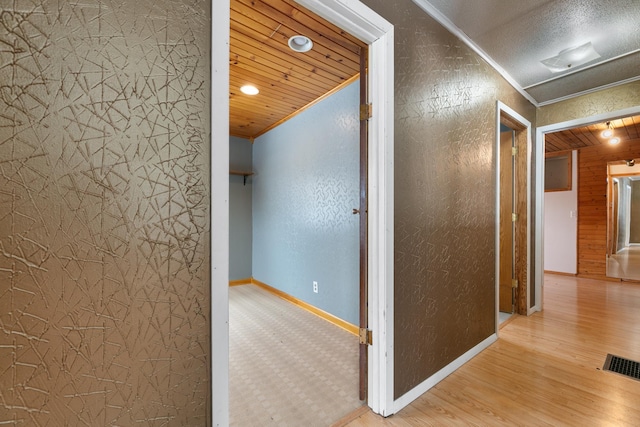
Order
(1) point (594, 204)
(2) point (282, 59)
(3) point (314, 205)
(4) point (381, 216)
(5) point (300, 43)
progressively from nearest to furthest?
1. (4) point (381, 216)
2. (5) point (300, 43)
3. (2) point (282, 59)
4. (3) point (314, 205)
5. (1) point (594, 204)

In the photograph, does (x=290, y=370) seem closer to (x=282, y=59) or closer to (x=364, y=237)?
(x=364, y=237)

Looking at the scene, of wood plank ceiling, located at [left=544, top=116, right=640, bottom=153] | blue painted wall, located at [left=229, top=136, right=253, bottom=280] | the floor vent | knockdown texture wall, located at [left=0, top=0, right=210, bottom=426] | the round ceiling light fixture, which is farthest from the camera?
blue painted wall, located at [left=229, top=136, right=253, bottom=280]

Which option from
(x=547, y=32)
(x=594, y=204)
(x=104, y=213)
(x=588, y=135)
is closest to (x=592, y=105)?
(x=547, y=32)

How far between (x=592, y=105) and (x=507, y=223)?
1.38 m

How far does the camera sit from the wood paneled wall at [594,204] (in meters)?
4.85

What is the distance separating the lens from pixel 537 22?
1.83m

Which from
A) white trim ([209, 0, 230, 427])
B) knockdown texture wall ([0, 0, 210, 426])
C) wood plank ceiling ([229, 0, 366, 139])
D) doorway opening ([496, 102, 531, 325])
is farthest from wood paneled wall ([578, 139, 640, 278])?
knockdown texture wall ([0, 0, 210, 426])

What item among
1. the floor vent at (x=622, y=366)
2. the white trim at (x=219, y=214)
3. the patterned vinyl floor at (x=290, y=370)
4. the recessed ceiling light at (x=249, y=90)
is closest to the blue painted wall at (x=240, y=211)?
the patterned vinyl floor at (x=290, y=370)

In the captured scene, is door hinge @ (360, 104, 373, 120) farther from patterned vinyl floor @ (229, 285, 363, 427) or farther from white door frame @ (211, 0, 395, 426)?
patterned vinyl floor @ (229, 285, 363, 427)

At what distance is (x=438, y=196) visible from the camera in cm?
181

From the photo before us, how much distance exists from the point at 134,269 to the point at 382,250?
1091 millimetres

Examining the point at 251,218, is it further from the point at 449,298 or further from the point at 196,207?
the point at 196,207

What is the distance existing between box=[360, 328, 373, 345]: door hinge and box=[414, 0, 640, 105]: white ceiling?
1.88 metres

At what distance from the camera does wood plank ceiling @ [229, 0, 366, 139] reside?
177 cm
